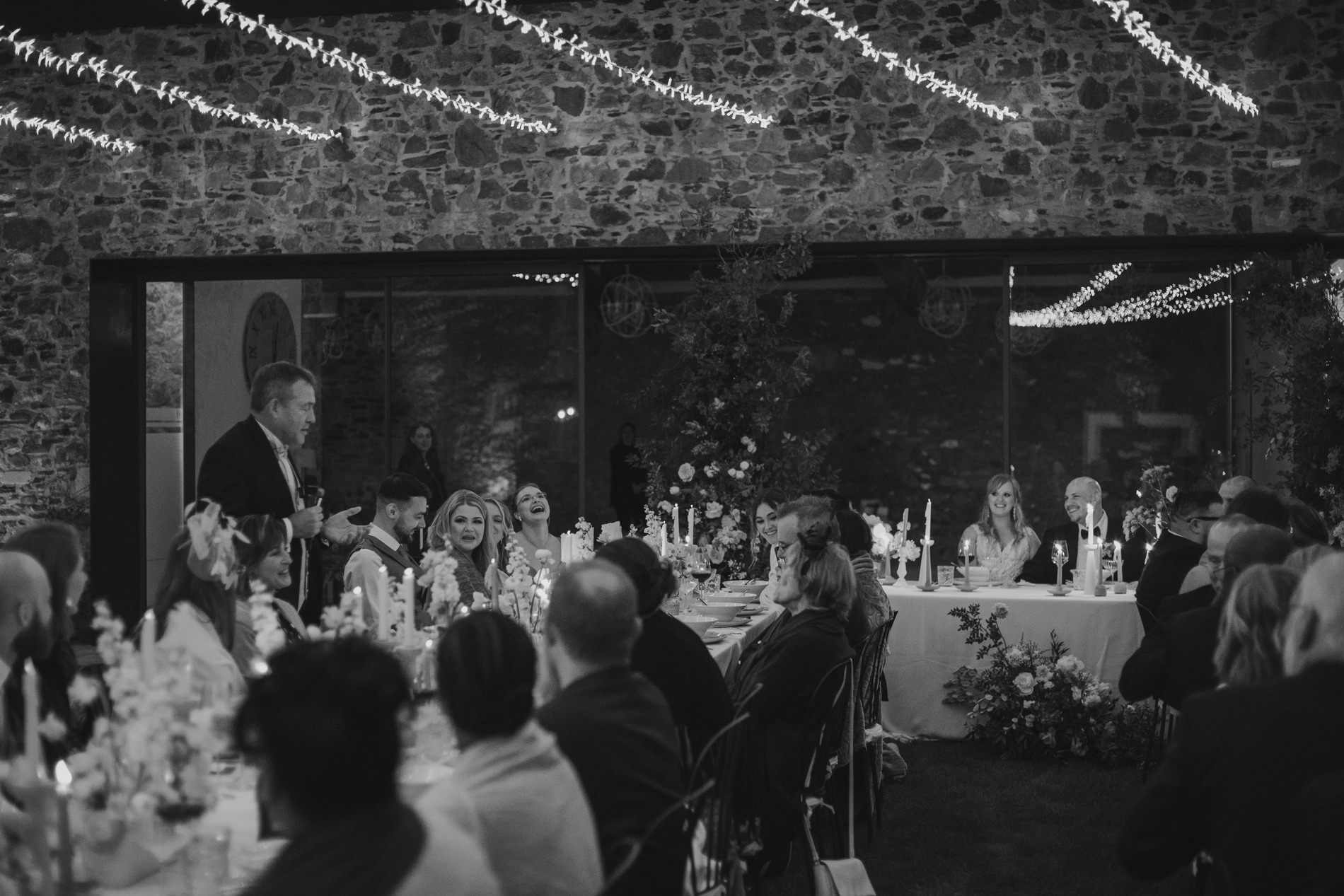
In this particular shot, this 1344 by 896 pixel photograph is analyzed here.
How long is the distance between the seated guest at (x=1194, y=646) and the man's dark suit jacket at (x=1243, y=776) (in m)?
1.37

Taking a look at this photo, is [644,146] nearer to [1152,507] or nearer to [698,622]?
[1152,507]

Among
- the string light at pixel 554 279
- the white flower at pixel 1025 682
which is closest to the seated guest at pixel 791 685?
the white flower at pixel 1025 682

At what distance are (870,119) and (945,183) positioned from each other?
69cm

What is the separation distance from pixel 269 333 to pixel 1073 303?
247 inches

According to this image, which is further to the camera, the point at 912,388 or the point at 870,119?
the point at 912,388

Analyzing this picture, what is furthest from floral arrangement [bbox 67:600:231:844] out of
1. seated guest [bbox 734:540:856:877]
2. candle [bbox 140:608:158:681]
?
seated guest [bbox 734:540:856:877]

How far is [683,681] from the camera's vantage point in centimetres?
392

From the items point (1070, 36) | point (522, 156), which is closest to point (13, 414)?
point (522, 156)

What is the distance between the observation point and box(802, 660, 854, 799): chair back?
14.4ft

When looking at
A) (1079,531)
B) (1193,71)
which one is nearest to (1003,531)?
(1079,531)

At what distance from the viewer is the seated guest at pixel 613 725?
2.75m

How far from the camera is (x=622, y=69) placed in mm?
10047

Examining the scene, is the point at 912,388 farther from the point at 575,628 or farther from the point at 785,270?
the point at 575,628

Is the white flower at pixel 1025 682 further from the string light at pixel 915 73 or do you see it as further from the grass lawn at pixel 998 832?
the string light at pixel 915 73
